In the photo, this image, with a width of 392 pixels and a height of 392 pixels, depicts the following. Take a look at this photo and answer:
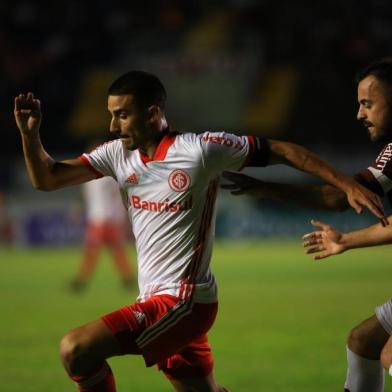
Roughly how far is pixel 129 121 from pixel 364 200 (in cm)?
131

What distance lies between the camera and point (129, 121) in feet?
16.6

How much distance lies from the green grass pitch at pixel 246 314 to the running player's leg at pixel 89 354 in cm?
225

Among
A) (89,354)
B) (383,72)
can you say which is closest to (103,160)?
(89,354)

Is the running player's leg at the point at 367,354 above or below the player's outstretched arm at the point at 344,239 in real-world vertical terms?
below

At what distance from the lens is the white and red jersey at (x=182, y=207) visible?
16.6 feet

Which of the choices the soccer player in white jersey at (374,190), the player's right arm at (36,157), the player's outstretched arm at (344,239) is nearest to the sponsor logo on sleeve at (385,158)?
the soccer player in white jersey at (374,190)

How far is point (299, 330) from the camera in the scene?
9.79 metres

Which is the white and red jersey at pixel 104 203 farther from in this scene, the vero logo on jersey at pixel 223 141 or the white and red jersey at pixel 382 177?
the white and red jersey at pixel 382 177

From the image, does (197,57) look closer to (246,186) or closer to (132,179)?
(246,186)

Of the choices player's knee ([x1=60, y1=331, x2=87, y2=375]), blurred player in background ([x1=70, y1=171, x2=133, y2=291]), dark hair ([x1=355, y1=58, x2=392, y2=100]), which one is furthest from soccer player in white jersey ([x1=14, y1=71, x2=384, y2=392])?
blurred player in background ([x1=70, y1=171, x2=133, y2=291])

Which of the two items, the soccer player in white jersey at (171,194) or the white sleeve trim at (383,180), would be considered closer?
the soccer player in white jersey at (171,194)

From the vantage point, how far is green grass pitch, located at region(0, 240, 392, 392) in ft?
24.2

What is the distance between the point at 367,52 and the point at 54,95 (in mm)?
8899

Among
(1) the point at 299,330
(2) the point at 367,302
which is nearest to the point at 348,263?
(2) the point at 367,302
